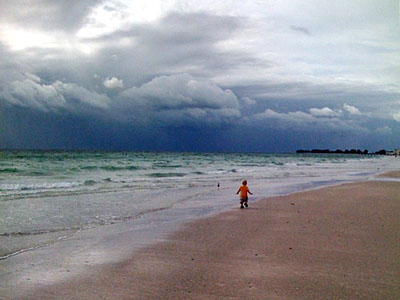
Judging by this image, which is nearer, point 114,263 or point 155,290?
point 155,290

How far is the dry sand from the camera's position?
223 inches

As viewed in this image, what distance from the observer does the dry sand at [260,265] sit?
5660 mm

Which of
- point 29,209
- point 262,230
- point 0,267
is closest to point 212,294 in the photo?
point 0,267

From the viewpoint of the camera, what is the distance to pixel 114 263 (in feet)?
23.6

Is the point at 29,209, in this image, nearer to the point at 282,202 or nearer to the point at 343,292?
the point at 282,202

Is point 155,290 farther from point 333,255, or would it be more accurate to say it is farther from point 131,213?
point 131,213

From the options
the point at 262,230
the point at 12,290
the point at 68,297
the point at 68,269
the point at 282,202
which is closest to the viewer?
the point at 68,297

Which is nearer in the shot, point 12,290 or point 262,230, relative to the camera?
point 12,290

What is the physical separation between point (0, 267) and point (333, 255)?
21.5 ft

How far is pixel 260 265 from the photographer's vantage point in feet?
22.7

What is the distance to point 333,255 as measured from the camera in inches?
301

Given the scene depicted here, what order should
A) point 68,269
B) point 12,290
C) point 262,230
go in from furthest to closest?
point 262,230 → point 68,269 → point 12,290

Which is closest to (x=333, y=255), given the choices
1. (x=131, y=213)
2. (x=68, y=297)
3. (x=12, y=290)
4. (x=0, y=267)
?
(x=68, y=297)

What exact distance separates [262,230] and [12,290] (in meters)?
A: 6.40
